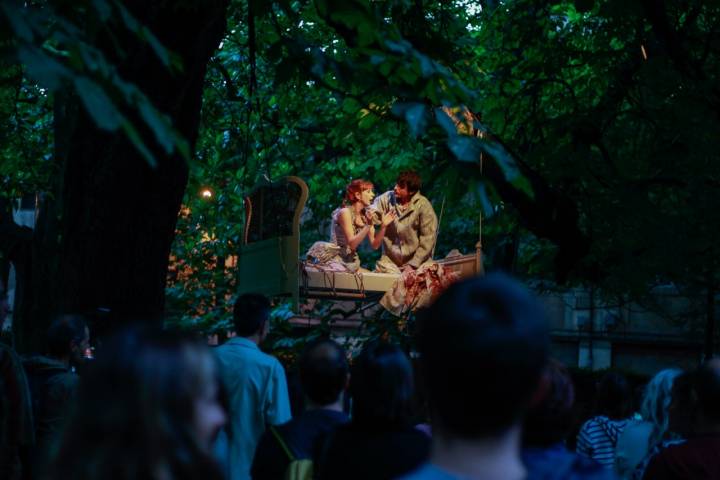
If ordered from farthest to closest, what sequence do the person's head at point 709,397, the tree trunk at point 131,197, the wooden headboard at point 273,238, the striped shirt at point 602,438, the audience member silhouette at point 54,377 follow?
the wooden headboard at point 273,238, the tree trunk at point 131,197, the striped shirt at point 602,438, the audience member silhouette at point 54,377, the person's head at point 709,397

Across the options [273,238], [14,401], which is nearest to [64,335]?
[14,401]

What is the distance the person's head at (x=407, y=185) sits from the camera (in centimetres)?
1227

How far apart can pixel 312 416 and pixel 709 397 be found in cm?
152

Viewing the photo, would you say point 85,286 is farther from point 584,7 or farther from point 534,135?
point 534,135

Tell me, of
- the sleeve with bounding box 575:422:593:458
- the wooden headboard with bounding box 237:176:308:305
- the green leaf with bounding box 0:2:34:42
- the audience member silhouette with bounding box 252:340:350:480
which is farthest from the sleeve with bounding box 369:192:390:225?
the green leaf with bounding box 0:2:34:42

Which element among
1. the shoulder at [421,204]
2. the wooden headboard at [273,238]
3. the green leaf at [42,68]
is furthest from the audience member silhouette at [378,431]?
the shoulder at [421,204]

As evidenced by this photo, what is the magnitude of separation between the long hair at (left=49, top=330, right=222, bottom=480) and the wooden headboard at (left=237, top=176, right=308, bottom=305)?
26.8ft

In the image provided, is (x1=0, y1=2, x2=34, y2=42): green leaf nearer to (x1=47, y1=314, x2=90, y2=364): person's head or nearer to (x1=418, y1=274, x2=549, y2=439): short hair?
(x1=418, y1=274, x2=549, y2=439): short hair

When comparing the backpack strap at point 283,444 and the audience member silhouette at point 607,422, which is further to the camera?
the audience member silhouette at point 607,422

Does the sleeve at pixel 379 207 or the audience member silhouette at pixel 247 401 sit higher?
the sleeve at pixel 379 207

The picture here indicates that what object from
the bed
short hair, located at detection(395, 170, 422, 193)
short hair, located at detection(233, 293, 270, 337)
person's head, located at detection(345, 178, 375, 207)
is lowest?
short hair, located at detection(233, 293, 270, 337)

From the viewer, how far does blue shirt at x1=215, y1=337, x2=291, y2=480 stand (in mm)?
6594

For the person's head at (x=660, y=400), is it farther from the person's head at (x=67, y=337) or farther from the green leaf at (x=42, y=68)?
the person's head at (x=67, y=337)

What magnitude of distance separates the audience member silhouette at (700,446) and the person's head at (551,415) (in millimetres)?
955
